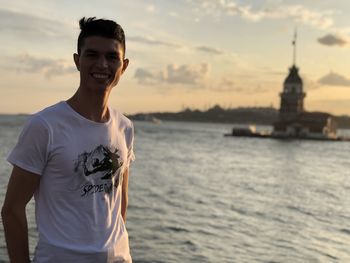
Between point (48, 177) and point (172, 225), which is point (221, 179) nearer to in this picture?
point (172, 225)

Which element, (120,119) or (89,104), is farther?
(120,119)

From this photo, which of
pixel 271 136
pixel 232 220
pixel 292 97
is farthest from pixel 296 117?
pixel 232 220

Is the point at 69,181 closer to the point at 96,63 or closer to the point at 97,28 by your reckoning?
the point at 96,63

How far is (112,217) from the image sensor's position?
2752mm

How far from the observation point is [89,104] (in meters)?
2.60

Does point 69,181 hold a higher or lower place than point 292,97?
lower

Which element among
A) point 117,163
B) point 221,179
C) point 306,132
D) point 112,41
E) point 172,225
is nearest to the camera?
point 112,41

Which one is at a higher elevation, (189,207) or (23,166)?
(23,166)

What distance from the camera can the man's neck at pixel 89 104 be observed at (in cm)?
257

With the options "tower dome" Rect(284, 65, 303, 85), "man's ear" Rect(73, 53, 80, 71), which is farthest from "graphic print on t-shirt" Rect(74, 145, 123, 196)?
"tower dome" Rect(284, 65, 303, 85)

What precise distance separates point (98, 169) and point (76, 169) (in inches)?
5.5

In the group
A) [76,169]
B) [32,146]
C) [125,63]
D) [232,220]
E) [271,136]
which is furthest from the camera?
[271,136]

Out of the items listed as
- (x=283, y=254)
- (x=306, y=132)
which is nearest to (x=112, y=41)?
(x=283, y=254)

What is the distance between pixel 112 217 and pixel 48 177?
1.47 ft
